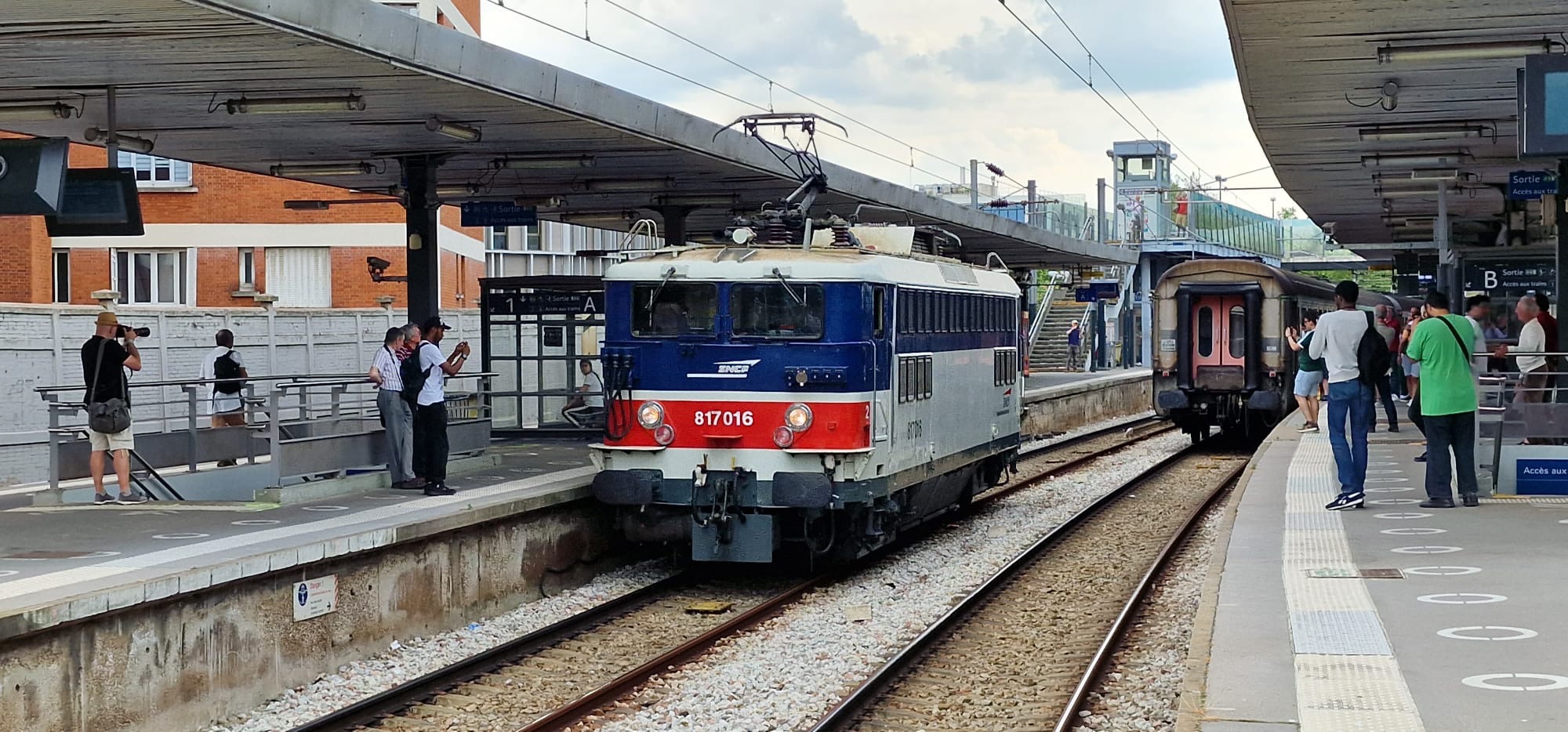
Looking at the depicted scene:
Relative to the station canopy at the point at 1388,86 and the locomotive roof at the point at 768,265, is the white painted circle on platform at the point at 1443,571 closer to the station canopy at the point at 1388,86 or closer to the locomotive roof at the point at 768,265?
the station canopy at the point at 1388,86

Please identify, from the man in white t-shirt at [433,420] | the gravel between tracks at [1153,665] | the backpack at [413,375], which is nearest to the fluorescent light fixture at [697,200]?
the man in white t-shirt at [433,420]

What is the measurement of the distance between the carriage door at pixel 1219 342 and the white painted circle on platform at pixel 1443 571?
17.4 metres

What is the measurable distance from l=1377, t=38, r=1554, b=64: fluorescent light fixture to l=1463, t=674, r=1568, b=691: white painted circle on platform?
24.9 feet

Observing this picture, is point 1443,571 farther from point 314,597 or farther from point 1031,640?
point 314,597

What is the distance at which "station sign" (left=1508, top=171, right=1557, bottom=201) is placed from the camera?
18.3m

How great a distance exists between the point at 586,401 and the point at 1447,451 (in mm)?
10903

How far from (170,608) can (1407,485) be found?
1159 cm

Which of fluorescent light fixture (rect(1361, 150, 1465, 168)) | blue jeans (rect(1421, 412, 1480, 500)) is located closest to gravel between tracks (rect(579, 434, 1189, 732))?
blue jeans (rect(1421, 412, 1480, 500))

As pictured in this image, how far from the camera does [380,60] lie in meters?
12.3

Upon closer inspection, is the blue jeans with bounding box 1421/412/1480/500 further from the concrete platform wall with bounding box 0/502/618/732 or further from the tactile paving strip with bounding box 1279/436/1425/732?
the concrete platform wall with bounding box 0/502/618/732

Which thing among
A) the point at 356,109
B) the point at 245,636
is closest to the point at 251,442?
the point at 356,109

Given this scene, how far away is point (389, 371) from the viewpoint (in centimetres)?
1538

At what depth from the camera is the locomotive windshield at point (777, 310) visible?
13703 mm

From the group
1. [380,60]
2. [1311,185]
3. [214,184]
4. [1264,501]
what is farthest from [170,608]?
[214,184]
